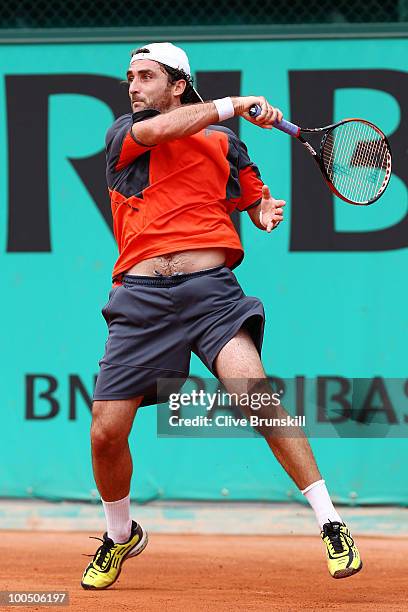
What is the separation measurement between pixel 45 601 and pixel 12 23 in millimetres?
4136

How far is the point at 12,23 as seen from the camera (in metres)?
7.16

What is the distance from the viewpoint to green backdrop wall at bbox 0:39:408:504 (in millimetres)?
6270

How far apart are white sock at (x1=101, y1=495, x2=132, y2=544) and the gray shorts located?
485 millimetres

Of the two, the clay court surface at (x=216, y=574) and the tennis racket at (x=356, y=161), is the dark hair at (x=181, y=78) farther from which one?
the clay court surface at (x=216, y=574)

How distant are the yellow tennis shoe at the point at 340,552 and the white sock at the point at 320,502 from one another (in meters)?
0.03

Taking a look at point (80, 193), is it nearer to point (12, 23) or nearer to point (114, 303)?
point (12, 23)

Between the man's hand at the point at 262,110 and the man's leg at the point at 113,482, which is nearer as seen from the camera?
the man's hand at the point at 262,110

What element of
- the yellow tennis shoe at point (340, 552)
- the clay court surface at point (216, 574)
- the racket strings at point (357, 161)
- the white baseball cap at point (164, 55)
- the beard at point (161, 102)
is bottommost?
the clay court surface at point (216, 574)

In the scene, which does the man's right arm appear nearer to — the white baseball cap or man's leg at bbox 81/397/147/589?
the white baseball cap

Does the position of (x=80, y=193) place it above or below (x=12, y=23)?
below

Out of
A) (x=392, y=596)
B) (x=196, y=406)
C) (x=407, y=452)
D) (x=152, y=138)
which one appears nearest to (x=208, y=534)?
(x=196, y=406)

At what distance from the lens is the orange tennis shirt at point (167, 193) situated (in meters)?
4.22

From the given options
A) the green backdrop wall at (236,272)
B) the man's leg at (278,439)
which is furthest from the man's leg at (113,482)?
the green backdrop wall at (236,272)

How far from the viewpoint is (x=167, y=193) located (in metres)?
4.23
